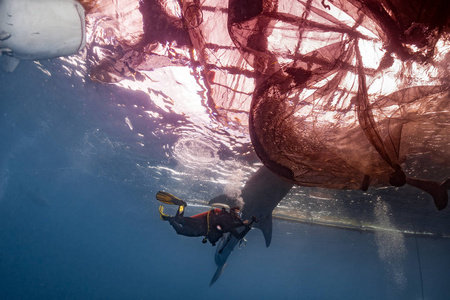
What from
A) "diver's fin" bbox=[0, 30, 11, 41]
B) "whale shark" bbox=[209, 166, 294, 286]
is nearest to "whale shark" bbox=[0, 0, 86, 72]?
"diver's fin" bbox=[0, 30, 11, 41]

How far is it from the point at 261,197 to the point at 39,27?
10.5m

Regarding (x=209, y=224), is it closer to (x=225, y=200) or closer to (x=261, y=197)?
(x=225, y=200)

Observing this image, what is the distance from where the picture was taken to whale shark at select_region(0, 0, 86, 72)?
3.81 metres

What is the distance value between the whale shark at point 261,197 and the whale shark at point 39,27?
8.26m

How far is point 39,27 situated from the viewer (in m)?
4.03

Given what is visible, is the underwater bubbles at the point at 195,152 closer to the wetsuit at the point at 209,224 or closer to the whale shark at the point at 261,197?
the whale shark at the point at 261,197

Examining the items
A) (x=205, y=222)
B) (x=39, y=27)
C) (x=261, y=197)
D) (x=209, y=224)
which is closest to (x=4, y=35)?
(x=39, y=27)

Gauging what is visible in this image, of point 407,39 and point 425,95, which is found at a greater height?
point 407,39

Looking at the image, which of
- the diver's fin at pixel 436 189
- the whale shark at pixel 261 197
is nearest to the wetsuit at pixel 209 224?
the whale shark at pixel 261 197

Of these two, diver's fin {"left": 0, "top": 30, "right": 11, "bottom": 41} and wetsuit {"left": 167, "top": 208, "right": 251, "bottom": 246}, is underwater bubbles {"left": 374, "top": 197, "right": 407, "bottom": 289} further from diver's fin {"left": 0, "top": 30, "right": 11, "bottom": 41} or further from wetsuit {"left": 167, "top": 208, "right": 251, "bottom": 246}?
diver's fin {"left": 0, "top": 30, "right": 11, "bottom": 41}

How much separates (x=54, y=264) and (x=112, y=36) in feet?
487

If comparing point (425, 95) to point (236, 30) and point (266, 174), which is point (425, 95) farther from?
point (266, 174)

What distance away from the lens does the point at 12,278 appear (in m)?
79.6

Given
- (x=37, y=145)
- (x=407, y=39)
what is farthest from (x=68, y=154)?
(x=407, y=39)
